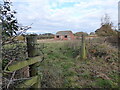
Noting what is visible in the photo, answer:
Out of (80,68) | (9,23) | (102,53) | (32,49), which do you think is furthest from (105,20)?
(9,23)

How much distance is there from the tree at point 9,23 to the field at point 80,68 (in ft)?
2.25

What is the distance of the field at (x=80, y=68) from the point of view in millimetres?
3034

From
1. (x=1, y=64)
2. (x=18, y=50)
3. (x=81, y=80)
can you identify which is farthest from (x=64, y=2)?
(x=1, y=64)

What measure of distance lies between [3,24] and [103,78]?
312cm

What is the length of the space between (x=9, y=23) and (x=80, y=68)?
3.12 m

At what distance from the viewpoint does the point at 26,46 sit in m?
1.80

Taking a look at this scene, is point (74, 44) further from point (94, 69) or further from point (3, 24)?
point (3, 24)

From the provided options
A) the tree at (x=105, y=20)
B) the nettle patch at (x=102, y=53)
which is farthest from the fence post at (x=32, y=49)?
the tree at (x=105, y=20)

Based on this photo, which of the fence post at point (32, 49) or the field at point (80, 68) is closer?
the fence post at point (32, 49)

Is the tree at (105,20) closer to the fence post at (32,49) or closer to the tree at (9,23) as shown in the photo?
the fence post at (32,49)

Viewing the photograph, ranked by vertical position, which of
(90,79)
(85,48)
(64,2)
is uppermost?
(64,2)

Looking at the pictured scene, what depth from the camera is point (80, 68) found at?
4.07 metres

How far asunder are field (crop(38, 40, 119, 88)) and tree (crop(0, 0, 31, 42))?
0.68 meters

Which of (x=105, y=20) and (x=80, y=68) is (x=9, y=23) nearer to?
(x=80, y=68)
